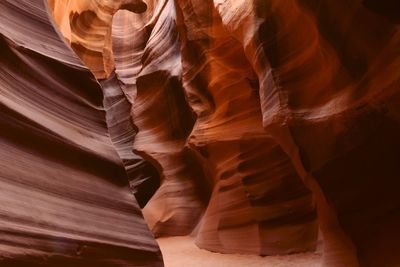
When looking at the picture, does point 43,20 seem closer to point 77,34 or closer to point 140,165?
point 140,165

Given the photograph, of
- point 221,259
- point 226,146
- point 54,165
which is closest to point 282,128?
point 221,259

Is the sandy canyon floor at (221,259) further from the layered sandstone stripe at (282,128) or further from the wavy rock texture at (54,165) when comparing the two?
the wavy rock texture at (54,165)

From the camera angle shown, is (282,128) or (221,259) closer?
(282,128)

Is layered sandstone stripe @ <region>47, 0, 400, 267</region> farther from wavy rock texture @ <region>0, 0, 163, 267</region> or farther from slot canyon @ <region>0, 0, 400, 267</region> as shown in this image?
wavy rock texture @ <region>0, 0, 163, 267</region>

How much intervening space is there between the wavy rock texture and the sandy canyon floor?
12.1 ft

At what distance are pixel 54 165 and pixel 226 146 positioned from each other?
19.7 ft

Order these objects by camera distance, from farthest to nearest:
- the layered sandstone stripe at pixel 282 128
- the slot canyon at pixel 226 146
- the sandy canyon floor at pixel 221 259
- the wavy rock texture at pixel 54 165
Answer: the sandy canyon floor at pixel 221 259 < the layered sandstone stripe at pixel 282 128 < the slot canyon at pixel 226 146 < the wavy rock texture at pixel 54 165

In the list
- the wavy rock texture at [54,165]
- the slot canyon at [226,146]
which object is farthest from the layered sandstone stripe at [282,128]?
the wavy rock texture at [54,165]

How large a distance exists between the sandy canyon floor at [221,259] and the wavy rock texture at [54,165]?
369 cm

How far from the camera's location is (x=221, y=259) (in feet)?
23.9

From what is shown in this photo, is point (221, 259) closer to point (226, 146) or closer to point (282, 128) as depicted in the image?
point (226, 146)

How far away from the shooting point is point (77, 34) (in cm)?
1614

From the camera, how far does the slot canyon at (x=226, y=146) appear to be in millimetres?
2635

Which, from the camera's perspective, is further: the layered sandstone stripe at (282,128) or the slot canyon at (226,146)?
the layered sandstone stripe at (282,128)
